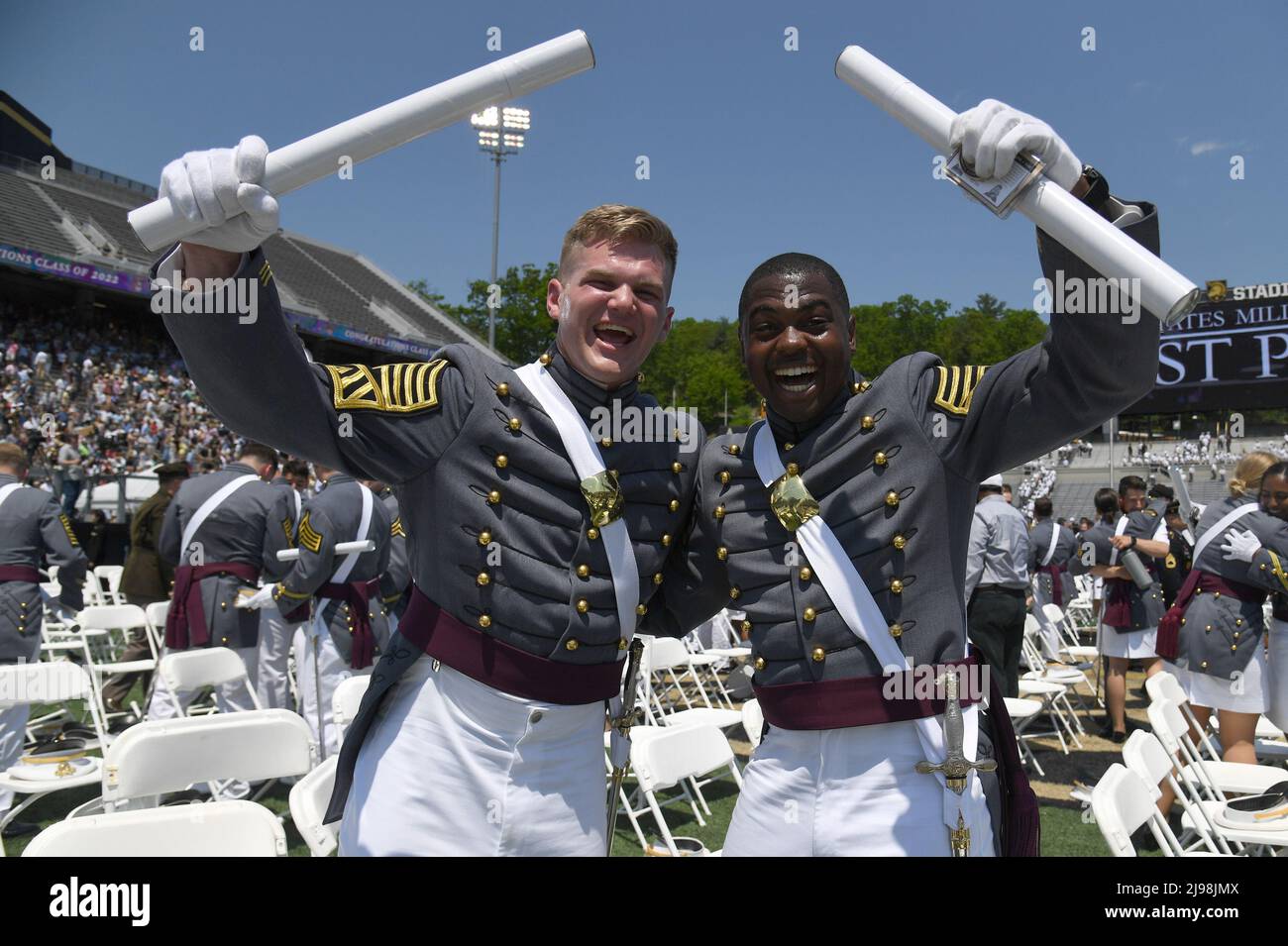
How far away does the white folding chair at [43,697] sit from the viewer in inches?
180

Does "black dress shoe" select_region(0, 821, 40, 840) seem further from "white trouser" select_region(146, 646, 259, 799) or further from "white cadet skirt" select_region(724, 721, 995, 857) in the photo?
"white cadet skirt" select_region(724, 721, 995, 857)

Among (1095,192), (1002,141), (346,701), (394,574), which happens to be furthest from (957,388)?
(394,574)

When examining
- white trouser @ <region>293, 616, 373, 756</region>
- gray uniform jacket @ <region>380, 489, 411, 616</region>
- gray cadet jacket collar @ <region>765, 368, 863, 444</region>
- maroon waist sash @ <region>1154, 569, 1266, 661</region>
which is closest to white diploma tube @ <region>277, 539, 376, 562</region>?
white trouser @ <region>293, 616, 373, 756</region>

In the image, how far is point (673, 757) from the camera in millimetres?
4434

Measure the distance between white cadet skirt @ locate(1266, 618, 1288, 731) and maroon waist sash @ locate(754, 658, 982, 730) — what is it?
4758mm

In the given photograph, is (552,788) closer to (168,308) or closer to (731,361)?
(168,308)

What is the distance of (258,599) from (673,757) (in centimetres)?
326

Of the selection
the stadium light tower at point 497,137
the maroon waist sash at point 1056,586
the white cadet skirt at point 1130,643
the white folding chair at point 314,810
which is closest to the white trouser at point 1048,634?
the white cadet skirt at point 1130,643

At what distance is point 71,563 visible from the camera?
6152mm

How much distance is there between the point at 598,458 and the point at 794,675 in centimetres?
64

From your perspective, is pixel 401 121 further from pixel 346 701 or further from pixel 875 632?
pixel 346 701

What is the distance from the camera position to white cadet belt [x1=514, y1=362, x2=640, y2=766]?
6.56ft

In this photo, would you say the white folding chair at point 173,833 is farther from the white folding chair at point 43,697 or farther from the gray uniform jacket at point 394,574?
the gray uniform jacket at point 394,574

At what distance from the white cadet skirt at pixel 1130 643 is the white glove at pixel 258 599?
6814 millimetres
